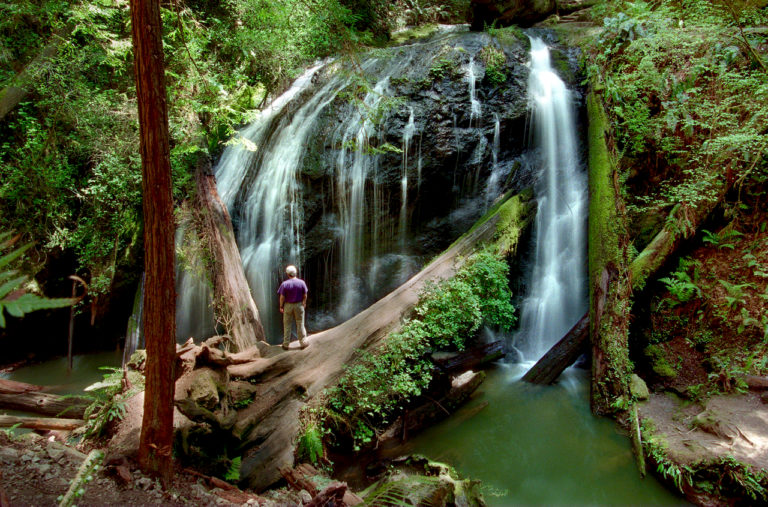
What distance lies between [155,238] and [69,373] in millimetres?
6165

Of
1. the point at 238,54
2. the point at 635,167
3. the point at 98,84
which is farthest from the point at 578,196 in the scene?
the point at 98,84

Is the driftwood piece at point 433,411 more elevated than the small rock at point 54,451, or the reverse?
the small rock at point 54,451

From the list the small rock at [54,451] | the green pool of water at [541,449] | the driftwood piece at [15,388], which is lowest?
the green pool of water at [541,449]

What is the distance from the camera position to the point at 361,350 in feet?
19.8

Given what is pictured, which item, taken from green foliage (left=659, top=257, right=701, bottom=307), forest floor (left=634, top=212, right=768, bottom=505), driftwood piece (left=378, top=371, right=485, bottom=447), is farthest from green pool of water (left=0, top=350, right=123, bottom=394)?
green foliage (left=659, top=257, right=701, bottom=307)

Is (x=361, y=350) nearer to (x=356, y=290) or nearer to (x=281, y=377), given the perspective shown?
(x=281, y=377)

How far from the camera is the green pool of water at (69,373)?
7757 mm

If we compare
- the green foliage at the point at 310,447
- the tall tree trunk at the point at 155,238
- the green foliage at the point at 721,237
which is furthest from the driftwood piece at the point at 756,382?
the tall tree trunk at the point at 155,238

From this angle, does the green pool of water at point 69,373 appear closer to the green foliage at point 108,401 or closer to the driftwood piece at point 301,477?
the green foliage at point 108,401

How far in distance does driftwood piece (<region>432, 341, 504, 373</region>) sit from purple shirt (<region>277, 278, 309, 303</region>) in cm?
242

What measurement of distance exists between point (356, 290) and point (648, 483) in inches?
243

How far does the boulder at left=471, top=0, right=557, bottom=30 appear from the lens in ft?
43.1

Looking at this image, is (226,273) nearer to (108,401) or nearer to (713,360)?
(108,401)

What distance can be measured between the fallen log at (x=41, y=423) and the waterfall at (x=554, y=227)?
292 inches
